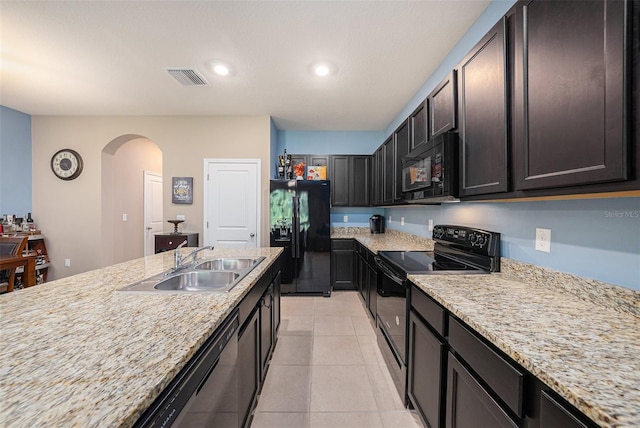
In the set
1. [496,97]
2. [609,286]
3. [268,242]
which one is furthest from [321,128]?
[609,286]

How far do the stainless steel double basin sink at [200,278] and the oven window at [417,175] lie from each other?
4.76 ft

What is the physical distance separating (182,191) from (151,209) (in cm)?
203

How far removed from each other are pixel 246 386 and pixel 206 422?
609 millimetres

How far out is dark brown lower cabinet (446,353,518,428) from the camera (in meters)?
0.88

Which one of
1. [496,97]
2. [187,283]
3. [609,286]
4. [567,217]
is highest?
[496,97]

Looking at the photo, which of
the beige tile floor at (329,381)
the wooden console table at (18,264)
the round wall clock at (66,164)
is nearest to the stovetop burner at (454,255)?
the beige tile floor at (329,381)

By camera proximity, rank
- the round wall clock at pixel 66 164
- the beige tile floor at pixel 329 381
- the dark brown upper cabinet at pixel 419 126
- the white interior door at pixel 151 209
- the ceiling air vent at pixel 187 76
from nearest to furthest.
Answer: the beige tile floor at pixel 329 381, the dark brown upper cabinet at pixel 419 126, the ceiling air vent at pixel 187 76, the round wall clock at pixel 66 164, the white interior door at pixel 151 209

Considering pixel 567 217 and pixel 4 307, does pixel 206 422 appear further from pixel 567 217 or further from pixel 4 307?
pixel 567 217

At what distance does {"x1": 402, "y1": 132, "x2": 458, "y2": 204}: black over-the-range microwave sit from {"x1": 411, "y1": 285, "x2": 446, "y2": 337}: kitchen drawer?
0.69 meters

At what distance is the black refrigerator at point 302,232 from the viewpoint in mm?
3871

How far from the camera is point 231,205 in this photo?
4035 millimetres

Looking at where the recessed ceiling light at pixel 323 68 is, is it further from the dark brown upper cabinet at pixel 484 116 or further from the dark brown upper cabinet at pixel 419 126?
the dark brown upper cabinet at pixel 484 116

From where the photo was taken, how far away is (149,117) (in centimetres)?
400

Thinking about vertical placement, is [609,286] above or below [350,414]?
above
